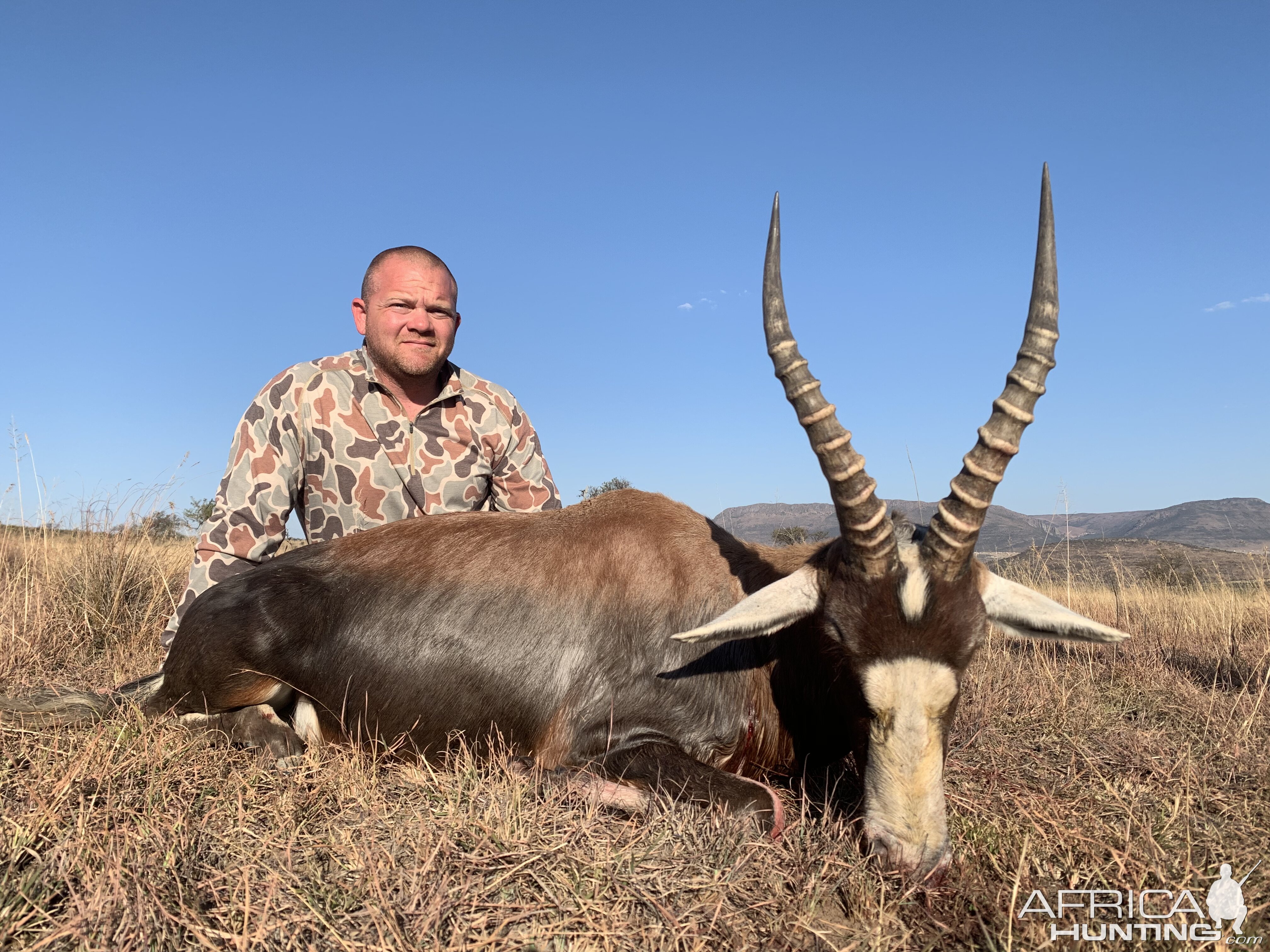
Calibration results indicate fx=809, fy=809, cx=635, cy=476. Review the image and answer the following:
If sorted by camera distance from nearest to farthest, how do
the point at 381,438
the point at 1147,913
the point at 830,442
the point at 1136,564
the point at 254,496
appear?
the point at 1147,913
the point at 830,442
the point at 254,496
the point at 381,438
the point at 1136,564

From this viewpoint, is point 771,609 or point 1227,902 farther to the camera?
point 771,609

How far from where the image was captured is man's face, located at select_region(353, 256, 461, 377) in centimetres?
633

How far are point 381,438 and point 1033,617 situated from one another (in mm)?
4717

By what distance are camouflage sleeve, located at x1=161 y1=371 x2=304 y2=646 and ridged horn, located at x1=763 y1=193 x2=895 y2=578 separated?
156 inches

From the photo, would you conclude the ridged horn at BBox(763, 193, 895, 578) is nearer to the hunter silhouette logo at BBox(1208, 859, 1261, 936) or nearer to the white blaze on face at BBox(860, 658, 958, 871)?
the white blaze on face at BBox(860, 658, 958, 871)

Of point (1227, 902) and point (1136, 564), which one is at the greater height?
point (1227, 902)

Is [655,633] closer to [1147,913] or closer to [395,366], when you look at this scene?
[1147,913]

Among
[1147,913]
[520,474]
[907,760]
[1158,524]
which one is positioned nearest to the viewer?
[1147,913]

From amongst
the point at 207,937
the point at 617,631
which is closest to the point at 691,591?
the point at 617,631

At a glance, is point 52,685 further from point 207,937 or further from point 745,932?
point 745,932

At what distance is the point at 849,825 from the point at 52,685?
16.0 feet

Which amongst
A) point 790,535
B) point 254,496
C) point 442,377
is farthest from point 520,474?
point 790,535

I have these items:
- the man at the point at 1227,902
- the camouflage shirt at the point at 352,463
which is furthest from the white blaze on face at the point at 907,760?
the camouflage shirt at the point at 352,463

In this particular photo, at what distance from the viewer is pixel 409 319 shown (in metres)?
6.35
